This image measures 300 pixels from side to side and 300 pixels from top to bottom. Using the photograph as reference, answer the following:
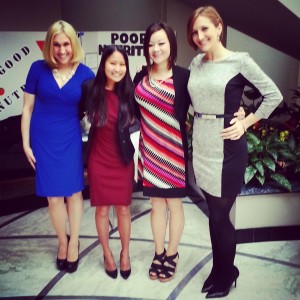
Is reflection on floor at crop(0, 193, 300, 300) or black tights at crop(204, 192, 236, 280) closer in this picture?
black tights at crop(204, 192, 236, 280)

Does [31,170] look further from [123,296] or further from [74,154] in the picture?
[123,296]

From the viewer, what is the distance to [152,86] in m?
2.02

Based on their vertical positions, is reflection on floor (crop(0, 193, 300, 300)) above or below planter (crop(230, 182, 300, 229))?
below

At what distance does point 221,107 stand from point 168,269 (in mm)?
1056

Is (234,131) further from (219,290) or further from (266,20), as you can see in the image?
(266,20)

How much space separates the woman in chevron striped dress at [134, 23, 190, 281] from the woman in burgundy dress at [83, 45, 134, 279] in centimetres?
9

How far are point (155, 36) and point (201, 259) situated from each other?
4.80 feet

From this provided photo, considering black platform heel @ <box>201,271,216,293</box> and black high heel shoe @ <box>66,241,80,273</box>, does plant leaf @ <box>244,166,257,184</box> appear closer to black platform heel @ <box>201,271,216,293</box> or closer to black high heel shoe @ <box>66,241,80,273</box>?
black platform heel @ <box>201,271,216,293</box>

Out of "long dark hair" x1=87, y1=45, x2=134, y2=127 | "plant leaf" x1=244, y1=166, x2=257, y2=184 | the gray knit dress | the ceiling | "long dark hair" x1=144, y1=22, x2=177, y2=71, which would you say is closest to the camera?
the gray knit dress

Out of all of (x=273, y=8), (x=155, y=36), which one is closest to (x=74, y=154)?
(x=155, y=36)

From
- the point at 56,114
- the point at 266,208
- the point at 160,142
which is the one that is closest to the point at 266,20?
the point at 160,142

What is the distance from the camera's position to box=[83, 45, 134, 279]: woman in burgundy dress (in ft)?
6.70

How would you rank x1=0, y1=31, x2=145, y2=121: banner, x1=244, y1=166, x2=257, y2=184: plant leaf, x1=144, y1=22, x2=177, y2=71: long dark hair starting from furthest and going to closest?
x1=0, y1=31, x2=145, y2=121: banner < x1=244, y1=166, x2=257, y2=184: plant leaf < x1=144, y1=22, x2=177, y2=71: long dark hair

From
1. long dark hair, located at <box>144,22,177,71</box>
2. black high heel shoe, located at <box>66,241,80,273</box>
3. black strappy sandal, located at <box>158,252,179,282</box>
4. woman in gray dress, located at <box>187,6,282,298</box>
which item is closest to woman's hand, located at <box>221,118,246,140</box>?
woman in gray dress, located at <box>187,6,282,298</box>
